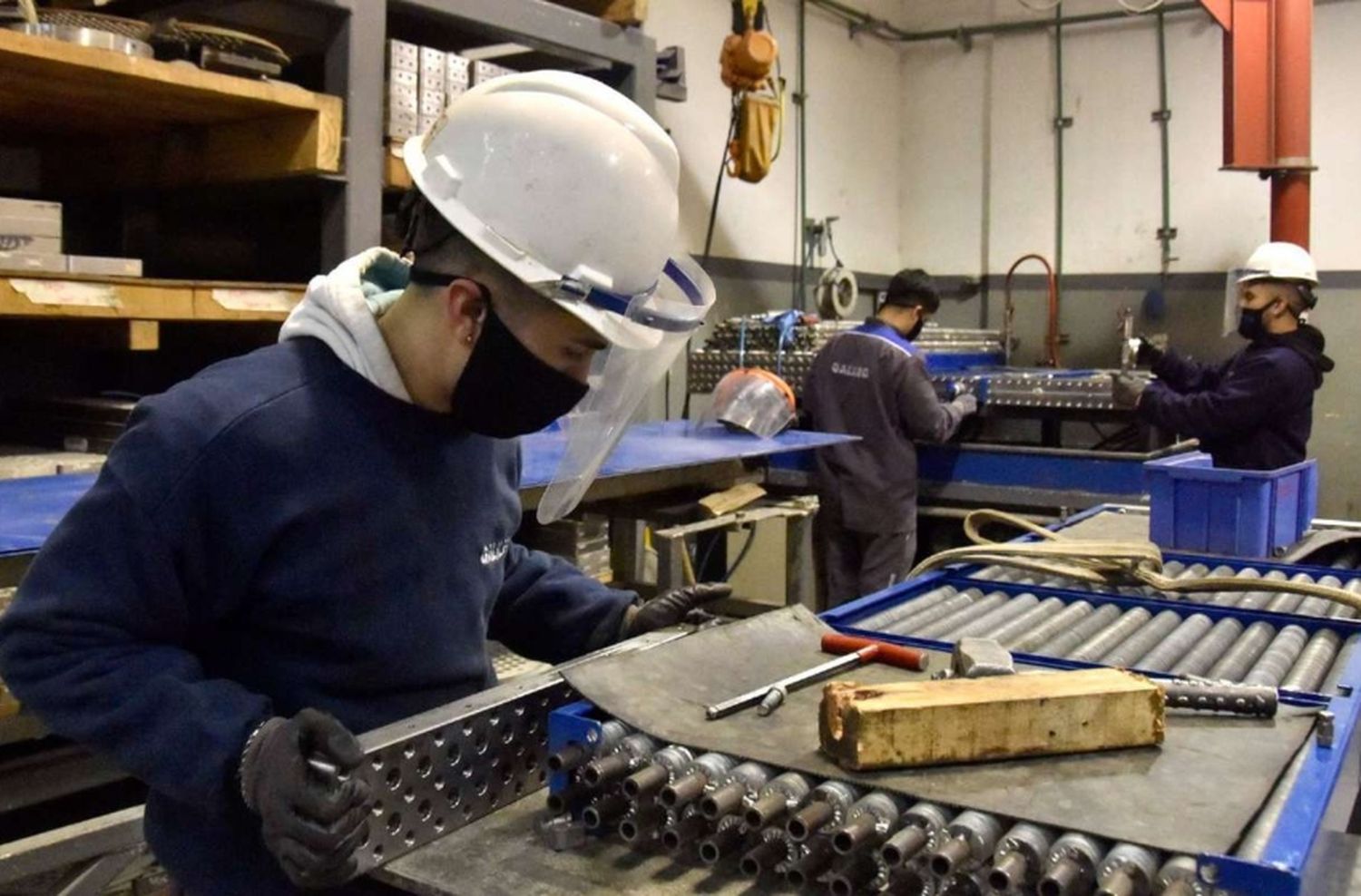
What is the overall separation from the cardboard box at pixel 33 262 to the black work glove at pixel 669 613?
1.41 meters

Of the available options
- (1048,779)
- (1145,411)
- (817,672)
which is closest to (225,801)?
(817,672)

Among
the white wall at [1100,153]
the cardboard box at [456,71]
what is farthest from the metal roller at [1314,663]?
the white wall at [1100,153]

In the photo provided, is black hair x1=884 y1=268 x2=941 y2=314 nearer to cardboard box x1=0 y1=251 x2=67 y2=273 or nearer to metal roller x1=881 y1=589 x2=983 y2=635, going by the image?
metal roller x1=881 y1=589 x2=983 y2=635

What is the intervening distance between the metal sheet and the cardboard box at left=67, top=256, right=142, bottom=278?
5.21 ft

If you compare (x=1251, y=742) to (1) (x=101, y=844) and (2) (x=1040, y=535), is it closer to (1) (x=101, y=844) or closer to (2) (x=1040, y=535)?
(2) (x=1040, y=535)

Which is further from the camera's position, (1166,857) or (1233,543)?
(1233,543)

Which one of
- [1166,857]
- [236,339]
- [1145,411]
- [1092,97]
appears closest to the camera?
[1166,857]

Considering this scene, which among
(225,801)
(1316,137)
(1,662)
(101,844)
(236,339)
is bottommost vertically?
(101,844)

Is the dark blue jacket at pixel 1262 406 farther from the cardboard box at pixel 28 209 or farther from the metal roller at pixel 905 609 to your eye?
the cardboard box at pixel 28 209

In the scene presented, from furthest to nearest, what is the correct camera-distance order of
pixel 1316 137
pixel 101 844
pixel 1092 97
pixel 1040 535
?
pixel 1092 97 → pixel 1316 137 → pixel 1040 535 → pixel 101 844

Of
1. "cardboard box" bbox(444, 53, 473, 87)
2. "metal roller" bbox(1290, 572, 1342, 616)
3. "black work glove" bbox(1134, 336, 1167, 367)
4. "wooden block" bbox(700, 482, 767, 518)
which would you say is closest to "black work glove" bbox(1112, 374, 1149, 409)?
"black work glove" bbox(1134, 336, 1167, 367)

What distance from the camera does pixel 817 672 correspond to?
48.3 inches

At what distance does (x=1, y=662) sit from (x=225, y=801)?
23 cm

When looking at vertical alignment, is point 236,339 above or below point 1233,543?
above
